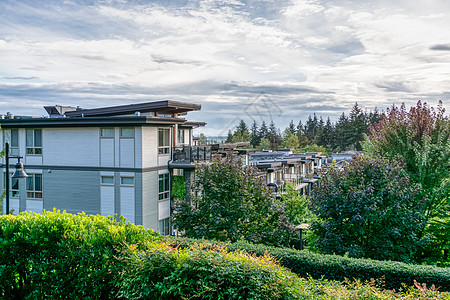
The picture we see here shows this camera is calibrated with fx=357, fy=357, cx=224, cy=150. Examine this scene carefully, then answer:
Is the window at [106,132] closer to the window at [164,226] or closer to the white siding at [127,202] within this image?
the white siding at [127,202]

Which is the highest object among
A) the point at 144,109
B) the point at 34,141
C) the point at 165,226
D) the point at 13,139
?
the point at 144,109

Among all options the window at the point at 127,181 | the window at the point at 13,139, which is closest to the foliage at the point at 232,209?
the window at the point at 127,181

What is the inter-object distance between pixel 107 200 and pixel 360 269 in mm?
14280

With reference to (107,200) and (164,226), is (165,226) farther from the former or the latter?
(107,200)

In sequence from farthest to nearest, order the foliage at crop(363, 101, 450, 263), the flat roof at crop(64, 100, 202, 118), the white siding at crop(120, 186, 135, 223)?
the flat roof at crop(64, 100, 202, 118), the white siding at crop(120, 186, 135, 223), the foliage at crop(363, 101, 450, 263)

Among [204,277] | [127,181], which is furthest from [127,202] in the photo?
[204,277]

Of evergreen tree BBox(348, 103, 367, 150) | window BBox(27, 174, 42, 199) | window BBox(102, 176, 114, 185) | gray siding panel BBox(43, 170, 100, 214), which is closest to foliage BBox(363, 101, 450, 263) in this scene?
window BBox(102, 176, 114, 185)

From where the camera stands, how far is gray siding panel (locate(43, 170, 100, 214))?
20.2 m

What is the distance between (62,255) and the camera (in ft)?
24.0

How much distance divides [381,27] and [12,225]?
1531 cm

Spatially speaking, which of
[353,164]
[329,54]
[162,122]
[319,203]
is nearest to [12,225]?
[319,203]

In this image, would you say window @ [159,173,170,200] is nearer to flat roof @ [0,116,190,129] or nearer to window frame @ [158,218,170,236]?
window frame @ [158,218,170,236]

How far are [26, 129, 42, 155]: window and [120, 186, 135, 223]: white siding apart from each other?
20.7 ft

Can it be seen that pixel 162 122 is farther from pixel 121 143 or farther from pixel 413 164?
pixel 413 164
